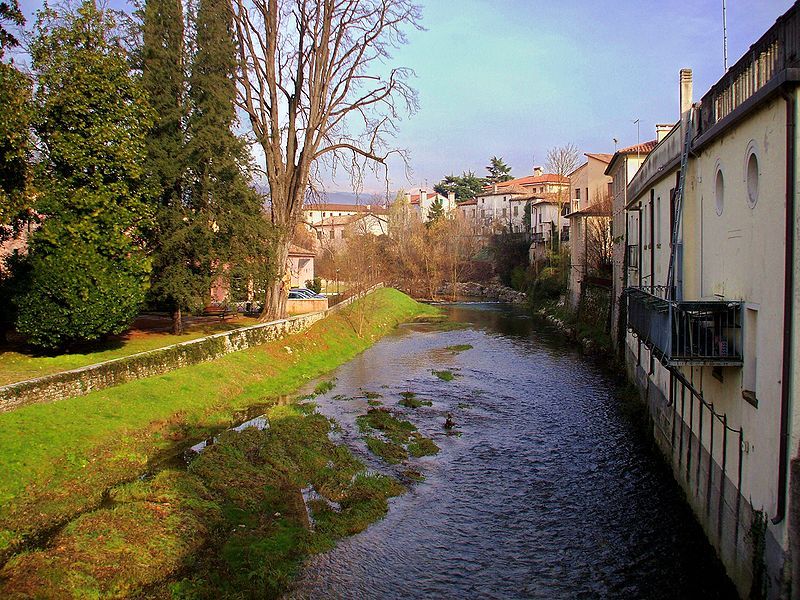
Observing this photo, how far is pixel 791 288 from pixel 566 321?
112 ft

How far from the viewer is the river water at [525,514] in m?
9.96

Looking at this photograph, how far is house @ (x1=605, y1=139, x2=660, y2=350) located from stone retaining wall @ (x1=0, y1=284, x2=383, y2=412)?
48.6ft

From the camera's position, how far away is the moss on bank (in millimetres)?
9180

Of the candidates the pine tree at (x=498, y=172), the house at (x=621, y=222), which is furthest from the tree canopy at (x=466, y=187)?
the house at (x=621, y=222)

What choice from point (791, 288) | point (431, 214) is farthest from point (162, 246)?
point (431, 214)

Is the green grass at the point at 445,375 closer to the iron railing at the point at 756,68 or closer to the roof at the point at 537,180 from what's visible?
the iron railing at the point at 756,68

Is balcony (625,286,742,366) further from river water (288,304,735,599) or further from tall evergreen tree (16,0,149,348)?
tall evergreen tree (16,0,149,348)

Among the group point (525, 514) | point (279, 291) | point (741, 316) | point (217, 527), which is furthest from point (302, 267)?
point (741, 316)

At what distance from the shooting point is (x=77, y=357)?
63.2ft

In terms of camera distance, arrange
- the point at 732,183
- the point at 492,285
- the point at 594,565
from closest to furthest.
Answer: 1. the point at 732,183
2. the point at 594,565
3. the point at 492,285

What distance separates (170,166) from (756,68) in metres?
19.6

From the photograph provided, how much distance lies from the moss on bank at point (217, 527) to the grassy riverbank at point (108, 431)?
2.76 feet

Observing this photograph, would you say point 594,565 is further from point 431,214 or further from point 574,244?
point 431,214

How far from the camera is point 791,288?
7.36 metres
